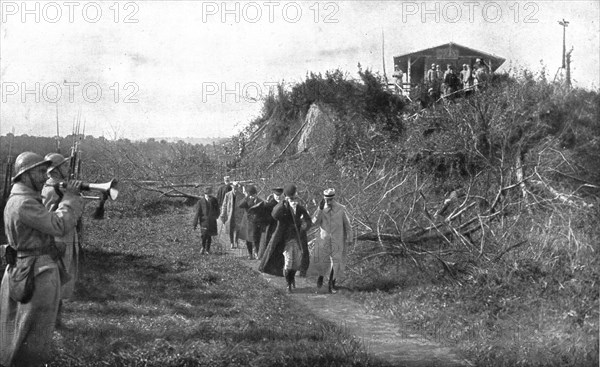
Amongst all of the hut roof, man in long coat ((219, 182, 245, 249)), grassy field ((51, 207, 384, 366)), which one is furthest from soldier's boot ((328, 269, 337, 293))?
the hut roof

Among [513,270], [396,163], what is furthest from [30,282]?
[396,163]

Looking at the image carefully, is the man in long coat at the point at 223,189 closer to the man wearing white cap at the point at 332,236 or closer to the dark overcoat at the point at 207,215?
the dark overcoat at the point at 207,215

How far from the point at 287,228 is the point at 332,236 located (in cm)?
105

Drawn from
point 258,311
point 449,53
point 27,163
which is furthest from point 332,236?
point 449,53

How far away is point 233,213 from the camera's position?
572 inches

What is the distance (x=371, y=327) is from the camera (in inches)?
360

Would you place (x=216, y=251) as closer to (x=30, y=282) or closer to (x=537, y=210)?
(x=537, y=210)

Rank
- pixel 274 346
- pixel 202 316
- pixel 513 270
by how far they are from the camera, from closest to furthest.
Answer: pixel 274 346
pixel 202 316
pixel 513 270

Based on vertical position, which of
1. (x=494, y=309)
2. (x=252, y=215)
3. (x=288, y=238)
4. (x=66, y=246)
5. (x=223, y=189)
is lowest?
(x=494, y=309)

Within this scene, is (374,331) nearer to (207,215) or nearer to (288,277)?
(288,277)

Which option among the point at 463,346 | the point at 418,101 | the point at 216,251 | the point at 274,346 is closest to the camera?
the point at 274,346

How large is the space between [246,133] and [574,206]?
743 centimetres

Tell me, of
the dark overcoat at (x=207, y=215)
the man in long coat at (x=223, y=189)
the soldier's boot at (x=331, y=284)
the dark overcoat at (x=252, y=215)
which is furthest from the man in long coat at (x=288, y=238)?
the man in long coat at (x=223, y=189)

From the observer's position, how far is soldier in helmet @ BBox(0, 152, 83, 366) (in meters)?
5.86
